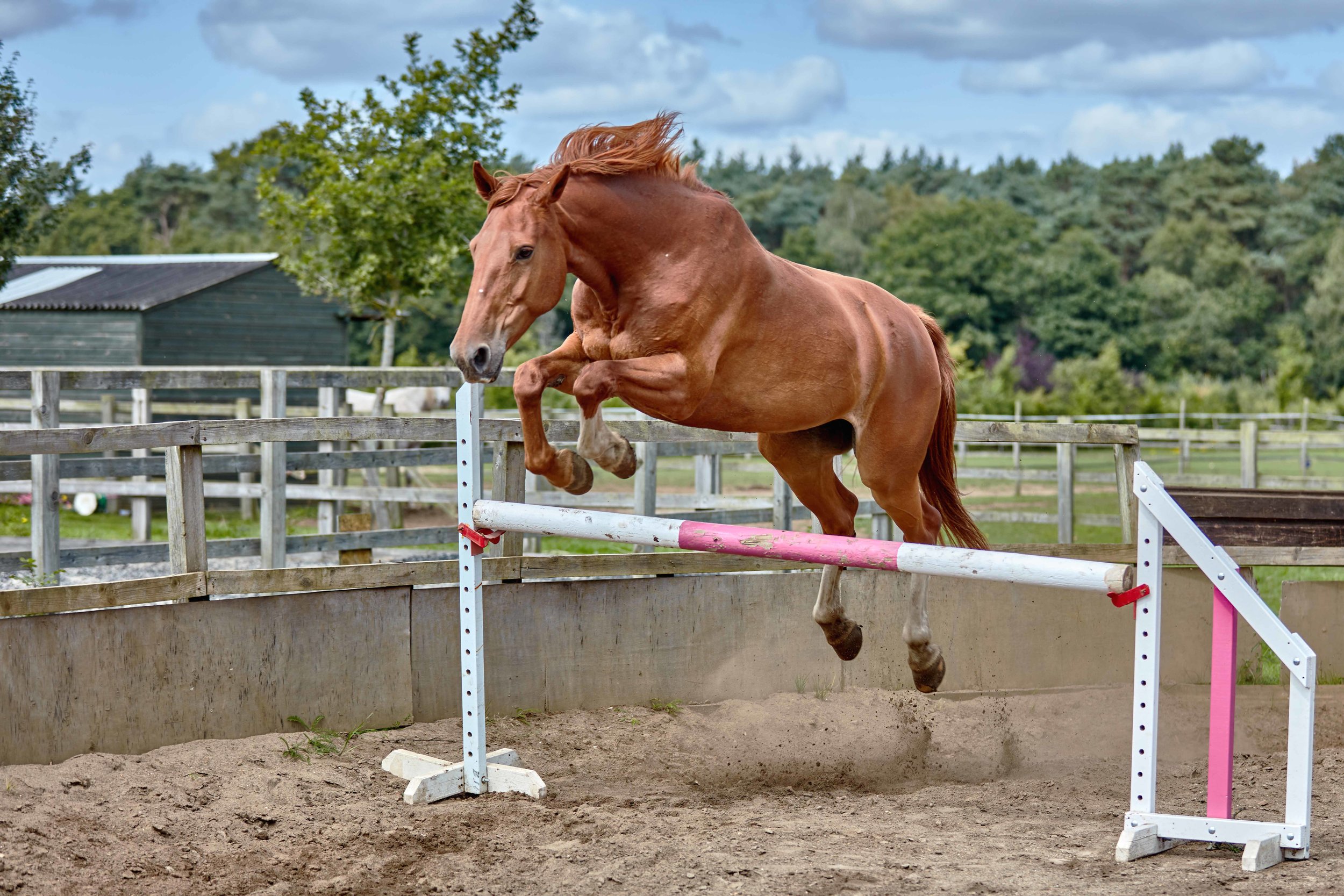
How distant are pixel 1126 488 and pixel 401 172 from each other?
738cm

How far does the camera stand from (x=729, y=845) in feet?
10.5

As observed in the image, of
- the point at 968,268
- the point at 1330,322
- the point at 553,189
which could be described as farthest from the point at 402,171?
the point at 1330,322

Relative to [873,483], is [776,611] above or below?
below

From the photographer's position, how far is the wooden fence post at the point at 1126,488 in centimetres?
537

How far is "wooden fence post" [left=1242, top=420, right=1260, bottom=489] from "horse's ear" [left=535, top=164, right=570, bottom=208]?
9277 millimetres

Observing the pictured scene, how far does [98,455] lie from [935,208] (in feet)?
137

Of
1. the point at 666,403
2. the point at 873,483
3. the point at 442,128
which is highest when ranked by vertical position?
the point at 442,128

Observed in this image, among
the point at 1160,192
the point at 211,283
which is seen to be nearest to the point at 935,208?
the point at 1160,192

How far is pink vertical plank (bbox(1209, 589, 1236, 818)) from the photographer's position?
3.03 m

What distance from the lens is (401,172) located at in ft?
35.3

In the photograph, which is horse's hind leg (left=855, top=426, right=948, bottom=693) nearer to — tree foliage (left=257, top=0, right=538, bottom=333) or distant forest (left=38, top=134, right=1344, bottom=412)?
tree foliage (left=257, top=0, right=538, bottom=333)

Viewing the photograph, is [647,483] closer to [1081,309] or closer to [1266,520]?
[1266,520]

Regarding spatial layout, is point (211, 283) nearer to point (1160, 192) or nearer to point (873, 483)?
point (873, 483)

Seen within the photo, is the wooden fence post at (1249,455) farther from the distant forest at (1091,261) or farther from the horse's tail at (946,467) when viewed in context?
the distant forest at (1091,261)
